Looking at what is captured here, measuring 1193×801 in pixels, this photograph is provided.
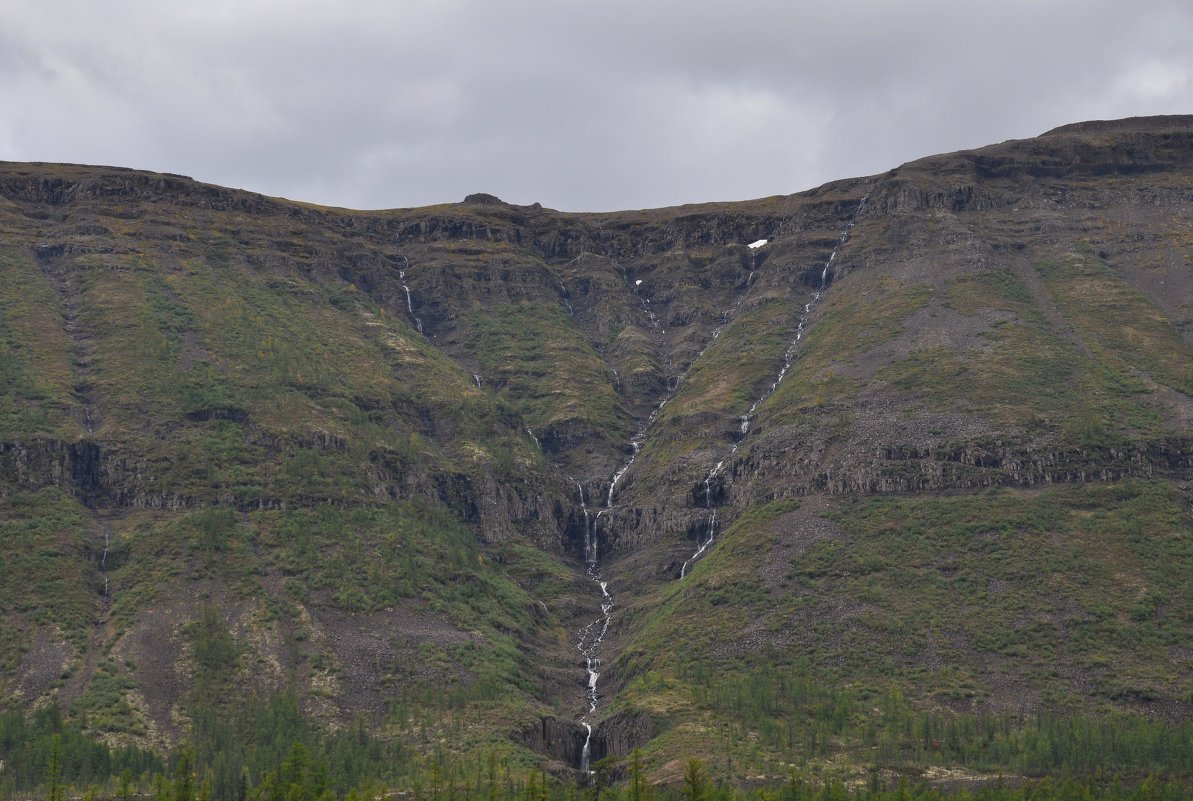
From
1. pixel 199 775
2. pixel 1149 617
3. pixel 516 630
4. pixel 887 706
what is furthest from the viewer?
pixel 516 630

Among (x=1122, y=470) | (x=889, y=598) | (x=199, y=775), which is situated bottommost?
(x=199, y=775)

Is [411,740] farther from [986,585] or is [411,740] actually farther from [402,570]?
[986,585]

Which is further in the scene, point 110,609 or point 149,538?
point 149,538

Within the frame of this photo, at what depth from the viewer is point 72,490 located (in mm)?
197500

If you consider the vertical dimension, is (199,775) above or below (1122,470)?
below

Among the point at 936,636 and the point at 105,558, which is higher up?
the point at 105,558

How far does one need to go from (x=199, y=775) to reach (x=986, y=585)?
9516 cm

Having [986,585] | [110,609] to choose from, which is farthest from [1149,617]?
[110,609]

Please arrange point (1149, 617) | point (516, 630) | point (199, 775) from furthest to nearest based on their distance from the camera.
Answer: point (516, 630), point (1149, 617), point (199, 775)

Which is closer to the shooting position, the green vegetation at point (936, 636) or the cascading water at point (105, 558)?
the green vegetation at point (936, 636)

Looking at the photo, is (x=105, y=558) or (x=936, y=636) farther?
(x=105, y=558)

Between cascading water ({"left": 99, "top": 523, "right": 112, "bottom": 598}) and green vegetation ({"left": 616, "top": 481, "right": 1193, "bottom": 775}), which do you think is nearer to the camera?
green vegetation ({"left": 616, "top": 481, "right": 1193, "bottom": 775})

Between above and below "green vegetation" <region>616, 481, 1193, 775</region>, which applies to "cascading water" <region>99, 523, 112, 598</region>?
above

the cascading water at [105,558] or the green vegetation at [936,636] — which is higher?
the cascading water at [105,558]
